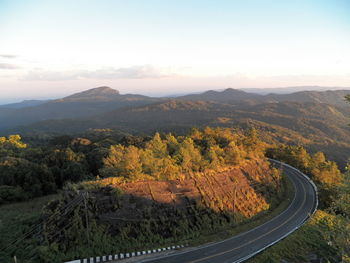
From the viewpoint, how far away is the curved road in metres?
18.8

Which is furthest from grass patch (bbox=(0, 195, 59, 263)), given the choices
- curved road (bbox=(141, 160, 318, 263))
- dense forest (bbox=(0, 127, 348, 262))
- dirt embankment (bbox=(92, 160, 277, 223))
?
curved road (bbox=(141, 160, 318, 263))

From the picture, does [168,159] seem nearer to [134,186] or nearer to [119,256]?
[134,186]

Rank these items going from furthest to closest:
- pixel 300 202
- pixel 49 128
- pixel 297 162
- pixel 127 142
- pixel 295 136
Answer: pixel 49 128 → pixel 295 136 → pixel 297 162 → pixel 127 142 → pixel 300 202

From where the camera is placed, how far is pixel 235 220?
25.5 metres

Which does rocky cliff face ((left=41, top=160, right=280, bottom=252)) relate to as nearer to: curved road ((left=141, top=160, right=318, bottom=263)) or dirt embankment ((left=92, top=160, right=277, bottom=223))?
dirt embankment ((left=92, top=160, right=277, bottom=223))

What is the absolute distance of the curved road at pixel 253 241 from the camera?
1875cm

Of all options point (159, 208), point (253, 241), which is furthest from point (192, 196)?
point (253, 241)

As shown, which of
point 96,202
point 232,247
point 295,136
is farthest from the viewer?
point 295,136

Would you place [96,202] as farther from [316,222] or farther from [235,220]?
[316,222]

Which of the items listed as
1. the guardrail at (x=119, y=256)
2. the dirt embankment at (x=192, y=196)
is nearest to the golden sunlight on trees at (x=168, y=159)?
the dirt embankment at (x=192, y=196)

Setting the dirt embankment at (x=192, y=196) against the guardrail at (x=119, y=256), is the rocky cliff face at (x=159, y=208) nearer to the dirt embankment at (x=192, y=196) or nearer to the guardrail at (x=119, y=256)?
the dirt embankment at (x=192, y=196)

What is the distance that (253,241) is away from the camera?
22234 mm

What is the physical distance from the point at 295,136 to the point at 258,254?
412 ft

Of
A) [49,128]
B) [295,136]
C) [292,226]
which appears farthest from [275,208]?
[49,128]
